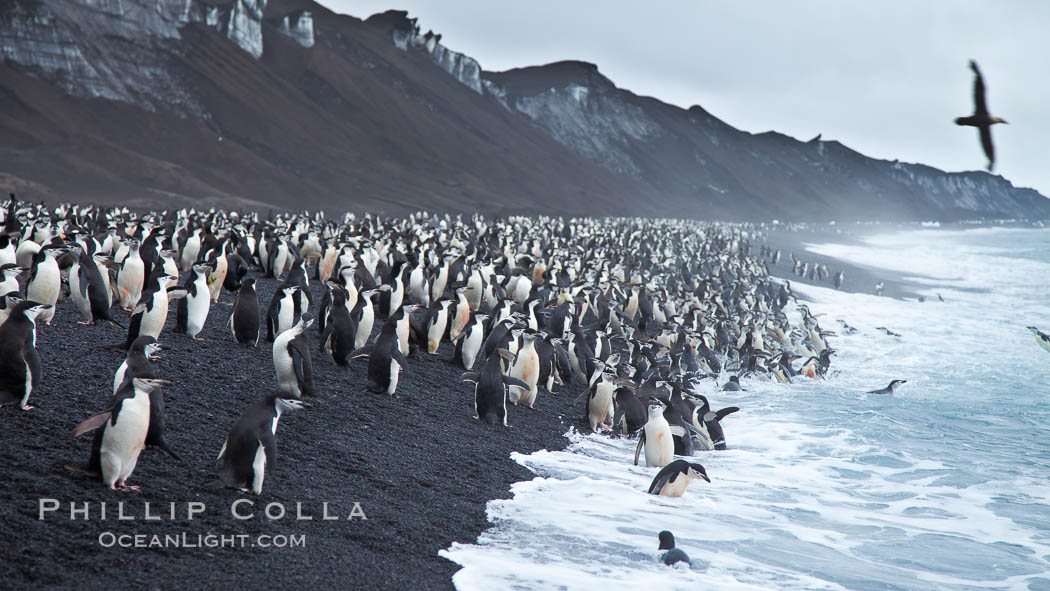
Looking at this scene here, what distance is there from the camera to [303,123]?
63312 millimetres

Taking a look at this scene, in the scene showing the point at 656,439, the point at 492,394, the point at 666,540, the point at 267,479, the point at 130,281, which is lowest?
the point at 666,540

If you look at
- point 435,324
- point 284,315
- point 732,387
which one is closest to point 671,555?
point 284,315

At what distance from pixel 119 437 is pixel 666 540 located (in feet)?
11.8

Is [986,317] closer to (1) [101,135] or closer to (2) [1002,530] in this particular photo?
(2) [1002,530]

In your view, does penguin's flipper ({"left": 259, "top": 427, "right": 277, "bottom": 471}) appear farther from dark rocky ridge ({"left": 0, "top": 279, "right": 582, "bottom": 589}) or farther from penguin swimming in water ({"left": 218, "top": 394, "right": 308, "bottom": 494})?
dark rocky ridge ({"left": 0, "top": 279, "right": 582, "bottom": 589})

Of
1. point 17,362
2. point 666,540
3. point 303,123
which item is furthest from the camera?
point 303,123

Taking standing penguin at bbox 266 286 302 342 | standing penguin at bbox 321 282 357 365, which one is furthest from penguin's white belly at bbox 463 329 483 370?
standing penguin at bbox 266 286 302 342

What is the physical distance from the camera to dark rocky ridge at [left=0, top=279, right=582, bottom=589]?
13.1 feet

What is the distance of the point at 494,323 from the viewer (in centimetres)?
1145

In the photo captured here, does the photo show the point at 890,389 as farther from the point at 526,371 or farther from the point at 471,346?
the point at 471,346

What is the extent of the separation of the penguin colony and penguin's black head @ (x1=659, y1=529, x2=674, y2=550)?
4.57ft

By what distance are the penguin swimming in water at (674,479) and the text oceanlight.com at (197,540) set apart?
11.2ft

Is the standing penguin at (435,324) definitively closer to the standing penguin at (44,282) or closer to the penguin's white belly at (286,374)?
the penguin's white belly at (286,374)

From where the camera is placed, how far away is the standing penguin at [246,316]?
337 inches
